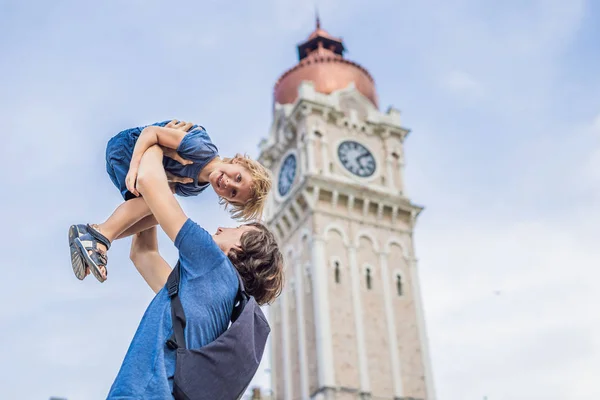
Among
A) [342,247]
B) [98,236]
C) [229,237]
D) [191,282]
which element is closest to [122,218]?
[98,236]

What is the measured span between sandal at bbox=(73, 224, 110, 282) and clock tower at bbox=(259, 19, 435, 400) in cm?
2463

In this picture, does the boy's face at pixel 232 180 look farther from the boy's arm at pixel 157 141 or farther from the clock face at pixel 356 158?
the clock face at pixel 356 158

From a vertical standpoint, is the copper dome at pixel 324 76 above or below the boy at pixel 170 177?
above

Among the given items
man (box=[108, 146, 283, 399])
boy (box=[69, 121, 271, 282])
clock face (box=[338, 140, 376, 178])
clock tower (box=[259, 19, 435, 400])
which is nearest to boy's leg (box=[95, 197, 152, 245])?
boy (box=[69, 121, 271, 282])

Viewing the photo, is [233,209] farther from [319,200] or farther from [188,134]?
[319,200]

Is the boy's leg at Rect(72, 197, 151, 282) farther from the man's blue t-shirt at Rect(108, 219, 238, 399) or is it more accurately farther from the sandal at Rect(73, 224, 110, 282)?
the man's blue t-shirt at Rect(108, 219, 238, 399)

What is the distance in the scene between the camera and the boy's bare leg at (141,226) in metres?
3.17

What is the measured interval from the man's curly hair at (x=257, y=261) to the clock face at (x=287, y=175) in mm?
29402

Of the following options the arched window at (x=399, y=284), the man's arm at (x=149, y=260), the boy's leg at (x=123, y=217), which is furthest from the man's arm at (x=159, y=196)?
the arched window at (x=399, y=284)

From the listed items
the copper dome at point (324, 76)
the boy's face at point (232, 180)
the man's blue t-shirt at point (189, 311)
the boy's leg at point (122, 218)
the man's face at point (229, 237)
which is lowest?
the man's blue t-shirt at point (189, 311)

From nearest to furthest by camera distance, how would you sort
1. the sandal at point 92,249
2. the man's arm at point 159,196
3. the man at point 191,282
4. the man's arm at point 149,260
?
the man at point 191,282
the man's arm at point 159,196
the sandal at point 92,249
the man's arm at point 149,260

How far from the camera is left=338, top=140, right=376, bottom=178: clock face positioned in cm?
3269

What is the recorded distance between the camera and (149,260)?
3.28 m

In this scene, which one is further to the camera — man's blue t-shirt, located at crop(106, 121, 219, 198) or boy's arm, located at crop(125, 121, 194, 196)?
man's blue t-shirt, located at crop(106, 121, 219, 198)
